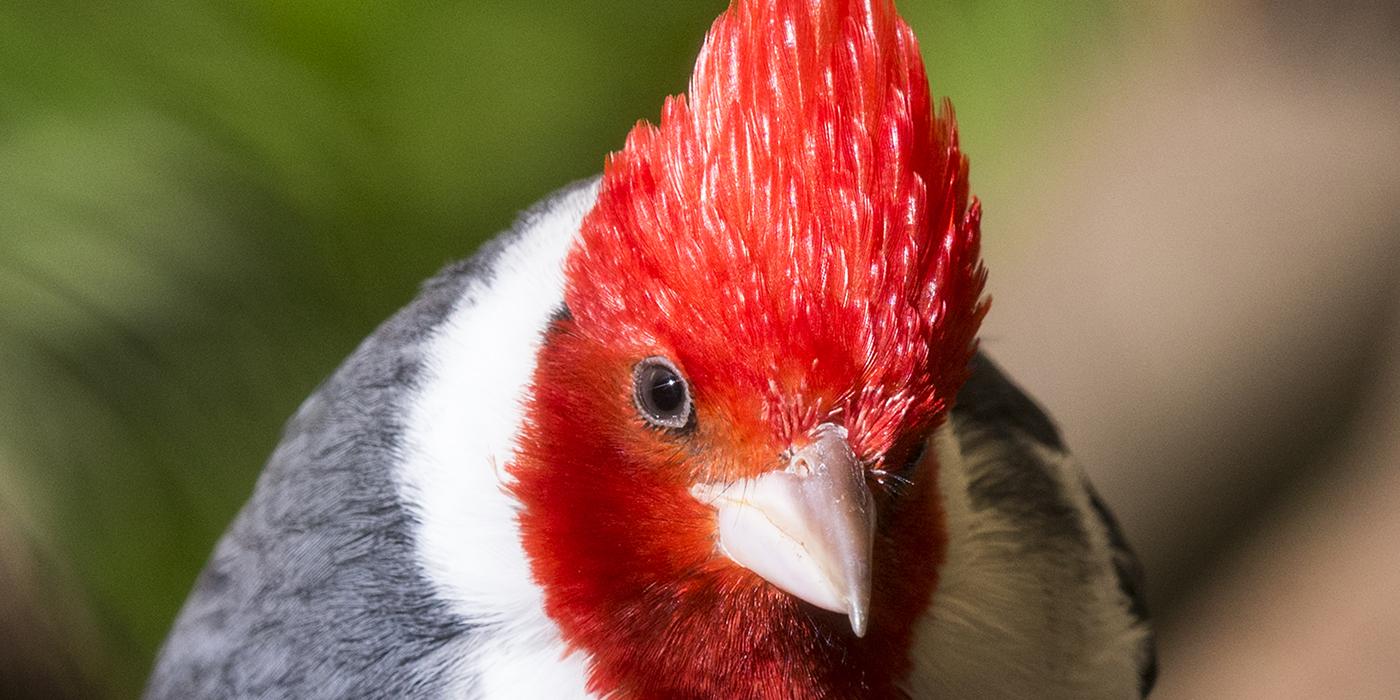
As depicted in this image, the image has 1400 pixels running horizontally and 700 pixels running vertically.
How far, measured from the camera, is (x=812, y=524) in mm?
901

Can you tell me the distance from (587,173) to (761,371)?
1.57 meters

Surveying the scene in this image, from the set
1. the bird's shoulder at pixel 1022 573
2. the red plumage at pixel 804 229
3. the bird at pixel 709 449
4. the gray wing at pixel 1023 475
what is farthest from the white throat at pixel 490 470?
the gray wing at pixel 1023 475

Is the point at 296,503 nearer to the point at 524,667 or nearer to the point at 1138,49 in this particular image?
the point at 524,667

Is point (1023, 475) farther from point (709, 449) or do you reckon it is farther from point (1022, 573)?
point (709, 449)

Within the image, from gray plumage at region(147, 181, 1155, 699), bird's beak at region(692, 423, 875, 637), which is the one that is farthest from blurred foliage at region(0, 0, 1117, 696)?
bird's beak at region(692, 423, 875, 637)

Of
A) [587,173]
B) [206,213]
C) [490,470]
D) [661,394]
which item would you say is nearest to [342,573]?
[490,470]

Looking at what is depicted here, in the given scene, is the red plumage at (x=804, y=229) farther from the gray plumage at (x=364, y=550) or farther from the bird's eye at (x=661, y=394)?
the gray plumage at (x=364, y=550)

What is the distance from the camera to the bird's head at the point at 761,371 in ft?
2.98

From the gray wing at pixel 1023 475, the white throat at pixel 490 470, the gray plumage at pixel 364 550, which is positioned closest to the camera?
the white throat at pixel 490 470

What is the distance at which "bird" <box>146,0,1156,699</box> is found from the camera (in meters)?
0.92

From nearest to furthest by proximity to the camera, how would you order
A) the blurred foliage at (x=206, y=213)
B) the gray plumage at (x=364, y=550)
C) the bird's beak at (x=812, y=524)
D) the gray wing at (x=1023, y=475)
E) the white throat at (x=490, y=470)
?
the bird's beak at (x=812, y=524) < the white throat at (x=490, y=470) < the gray plumage at (x=364, y=550) < the gray wing at (x=1023, y=475) < the blurred foliage at (x=206, y=213)

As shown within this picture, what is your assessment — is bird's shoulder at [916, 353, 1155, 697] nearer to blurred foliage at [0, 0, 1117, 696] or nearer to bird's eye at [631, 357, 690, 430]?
A: bird's eye at [631, 357, 690, 430]

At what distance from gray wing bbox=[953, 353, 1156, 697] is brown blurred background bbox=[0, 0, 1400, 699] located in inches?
34.6

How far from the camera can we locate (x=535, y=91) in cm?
238
